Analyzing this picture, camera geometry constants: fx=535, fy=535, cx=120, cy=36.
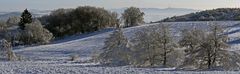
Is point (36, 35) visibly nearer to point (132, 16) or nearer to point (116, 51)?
point (132, 16)

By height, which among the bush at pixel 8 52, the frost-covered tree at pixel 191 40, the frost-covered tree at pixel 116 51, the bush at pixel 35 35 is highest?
the frost-covered tree at pixel 191 40

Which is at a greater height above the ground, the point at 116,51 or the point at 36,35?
the point at 116,51

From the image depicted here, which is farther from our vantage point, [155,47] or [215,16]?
[215,16]

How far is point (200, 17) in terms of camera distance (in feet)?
513

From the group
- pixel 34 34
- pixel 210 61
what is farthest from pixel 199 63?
pixel 34 34

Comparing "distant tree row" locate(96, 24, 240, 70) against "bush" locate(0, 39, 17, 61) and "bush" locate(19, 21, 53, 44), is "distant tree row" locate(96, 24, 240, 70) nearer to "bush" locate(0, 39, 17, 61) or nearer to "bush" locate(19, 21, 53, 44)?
"bush" locate(0, 39, 17, 61)

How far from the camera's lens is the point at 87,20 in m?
154

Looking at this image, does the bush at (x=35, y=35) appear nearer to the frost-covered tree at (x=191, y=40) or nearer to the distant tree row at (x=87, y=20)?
Answer: the distant tree row at (x=87, y=20)

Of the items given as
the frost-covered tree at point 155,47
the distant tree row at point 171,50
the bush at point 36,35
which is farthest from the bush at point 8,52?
the bush at point 36,35

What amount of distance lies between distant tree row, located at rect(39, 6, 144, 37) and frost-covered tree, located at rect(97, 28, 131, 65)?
279ft

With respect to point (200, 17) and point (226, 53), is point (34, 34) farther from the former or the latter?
point (226, 53)

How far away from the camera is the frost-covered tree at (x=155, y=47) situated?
174 ft

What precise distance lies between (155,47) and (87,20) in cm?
10180

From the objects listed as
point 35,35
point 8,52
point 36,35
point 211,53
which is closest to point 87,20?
point 35,35
